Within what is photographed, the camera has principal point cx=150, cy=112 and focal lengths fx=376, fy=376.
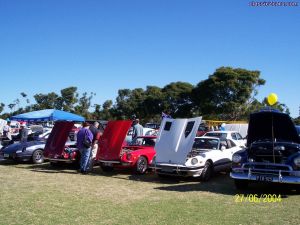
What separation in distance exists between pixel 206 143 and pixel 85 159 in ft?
14.1

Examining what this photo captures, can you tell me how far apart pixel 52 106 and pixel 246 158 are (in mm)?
59641

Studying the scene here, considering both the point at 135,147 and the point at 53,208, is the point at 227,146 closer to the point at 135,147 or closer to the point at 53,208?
the point at 135,147

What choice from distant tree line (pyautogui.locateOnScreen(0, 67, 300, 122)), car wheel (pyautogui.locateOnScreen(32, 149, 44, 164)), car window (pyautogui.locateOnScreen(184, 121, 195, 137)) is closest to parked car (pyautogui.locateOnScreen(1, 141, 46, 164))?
car wheel (pyautogui.locateOnScreen(32, 149, 44, 164))

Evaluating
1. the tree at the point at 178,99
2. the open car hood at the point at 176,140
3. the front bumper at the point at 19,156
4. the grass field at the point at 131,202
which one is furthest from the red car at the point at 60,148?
the tree at the point at 178,99

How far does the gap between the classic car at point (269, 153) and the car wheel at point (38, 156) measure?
9.29 meters

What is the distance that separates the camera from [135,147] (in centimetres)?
1394

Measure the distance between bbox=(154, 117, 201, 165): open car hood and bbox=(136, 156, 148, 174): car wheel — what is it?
1.30 metres

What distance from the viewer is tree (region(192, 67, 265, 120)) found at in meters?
46.1

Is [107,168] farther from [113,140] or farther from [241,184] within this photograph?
[241,184]

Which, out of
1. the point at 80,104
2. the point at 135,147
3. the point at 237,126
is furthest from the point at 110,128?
the point at 80,104

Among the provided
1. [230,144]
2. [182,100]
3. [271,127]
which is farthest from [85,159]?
[182,100]

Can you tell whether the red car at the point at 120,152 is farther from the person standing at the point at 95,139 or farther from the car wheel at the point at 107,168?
the person standing at the point at 95,139

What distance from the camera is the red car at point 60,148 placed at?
14.6m

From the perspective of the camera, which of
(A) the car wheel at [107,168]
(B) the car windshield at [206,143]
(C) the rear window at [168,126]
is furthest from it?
(A) the car wheel at [107,168]
